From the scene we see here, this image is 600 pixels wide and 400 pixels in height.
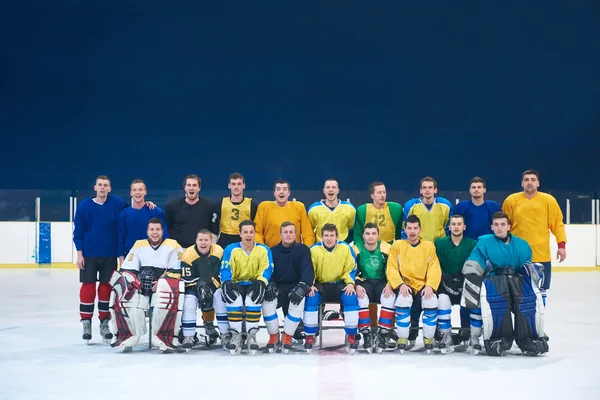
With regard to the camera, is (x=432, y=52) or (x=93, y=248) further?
(x=432, y=52)

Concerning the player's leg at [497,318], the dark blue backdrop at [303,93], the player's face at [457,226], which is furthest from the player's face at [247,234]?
the dark blue backdrop at [303,93]

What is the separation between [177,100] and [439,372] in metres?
11.2

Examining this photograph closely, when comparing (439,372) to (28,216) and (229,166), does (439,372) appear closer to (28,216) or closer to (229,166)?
(28,216)

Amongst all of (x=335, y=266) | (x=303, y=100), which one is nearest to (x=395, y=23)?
(x=303, y=100)

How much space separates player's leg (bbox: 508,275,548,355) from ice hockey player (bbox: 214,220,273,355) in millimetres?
1637

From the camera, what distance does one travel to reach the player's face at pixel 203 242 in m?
5.17

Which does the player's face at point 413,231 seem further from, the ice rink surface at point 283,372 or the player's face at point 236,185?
the player's face at point 236,185

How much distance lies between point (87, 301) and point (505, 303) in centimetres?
296

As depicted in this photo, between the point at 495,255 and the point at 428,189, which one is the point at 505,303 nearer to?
the point at 495,255

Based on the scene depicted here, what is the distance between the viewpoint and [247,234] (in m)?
5.09

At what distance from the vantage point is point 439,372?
428 centimetres

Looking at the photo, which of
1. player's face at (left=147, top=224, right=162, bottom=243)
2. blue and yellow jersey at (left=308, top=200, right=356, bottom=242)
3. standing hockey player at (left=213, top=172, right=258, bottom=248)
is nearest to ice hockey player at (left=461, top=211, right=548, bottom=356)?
blue and yellow jersey at (left=308, top=200, right=356, bottom=242)

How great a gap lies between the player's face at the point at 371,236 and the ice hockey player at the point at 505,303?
2.16 feet

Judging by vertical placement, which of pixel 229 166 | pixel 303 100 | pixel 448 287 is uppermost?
pixel 303 100
